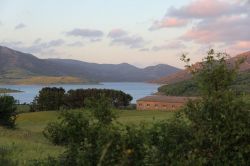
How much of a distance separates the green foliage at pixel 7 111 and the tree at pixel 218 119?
3014 centimetres

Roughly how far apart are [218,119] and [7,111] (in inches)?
1237

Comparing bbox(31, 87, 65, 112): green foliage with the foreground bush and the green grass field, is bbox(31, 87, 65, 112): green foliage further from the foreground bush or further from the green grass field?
the foreground bush

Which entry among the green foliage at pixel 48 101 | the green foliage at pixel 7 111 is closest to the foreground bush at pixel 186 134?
the green foliage at pixel 7 111

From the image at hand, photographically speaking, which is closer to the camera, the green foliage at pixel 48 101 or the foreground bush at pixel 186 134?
the foreground bush at pixel 186 134

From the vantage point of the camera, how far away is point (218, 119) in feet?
22.3

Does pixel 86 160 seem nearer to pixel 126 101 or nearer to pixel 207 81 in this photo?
pixel 207 81

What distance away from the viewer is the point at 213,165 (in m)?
6.51

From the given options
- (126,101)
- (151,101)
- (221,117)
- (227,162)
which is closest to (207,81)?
(221,117)

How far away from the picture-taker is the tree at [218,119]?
6.59 metres

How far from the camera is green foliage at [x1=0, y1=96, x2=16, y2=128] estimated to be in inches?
1412

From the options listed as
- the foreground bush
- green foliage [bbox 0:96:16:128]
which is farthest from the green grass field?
green foliage [bbox 0:96:16:128]

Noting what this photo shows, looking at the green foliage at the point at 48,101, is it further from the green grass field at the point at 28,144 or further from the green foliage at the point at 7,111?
the green grass field at the point at 28,144

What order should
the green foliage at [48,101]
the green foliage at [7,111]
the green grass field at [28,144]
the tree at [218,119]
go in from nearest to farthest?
the tree at [218,119] → the green grass field at [28,144] → the green foliage at [7,111] → the green foliage at [48,101]

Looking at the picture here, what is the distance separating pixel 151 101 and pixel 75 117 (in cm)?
10728
